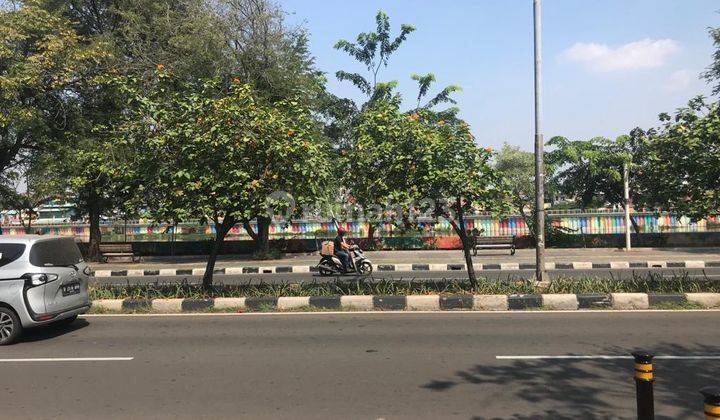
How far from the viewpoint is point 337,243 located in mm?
15000

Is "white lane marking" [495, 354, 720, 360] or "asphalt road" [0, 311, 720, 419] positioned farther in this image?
"white lane marking" [495, 354, 720, 360]

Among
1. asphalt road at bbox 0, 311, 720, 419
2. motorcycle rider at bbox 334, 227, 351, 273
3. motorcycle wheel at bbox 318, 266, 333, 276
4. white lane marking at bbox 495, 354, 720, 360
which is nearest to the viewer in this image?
asphalt road at bbox 0, 311, 720, 419

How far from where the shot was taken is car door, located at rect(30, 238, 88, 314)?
746cm

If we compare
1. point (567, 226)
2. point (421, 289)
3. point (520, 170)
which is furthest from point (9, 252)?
point (520, 170)

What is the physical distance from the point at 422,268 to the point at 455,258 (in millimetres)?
3302

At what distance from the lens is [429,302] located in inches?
378

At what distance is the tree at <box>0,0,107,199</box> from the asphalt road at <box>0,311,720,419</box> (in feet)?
40.1

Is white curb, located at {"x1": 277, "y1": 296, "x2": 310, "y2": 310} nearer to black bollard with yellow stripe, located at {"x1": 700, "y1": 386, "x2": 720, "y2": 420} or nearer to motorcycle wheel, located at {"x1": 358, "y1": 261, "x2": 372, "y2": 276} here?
motorcycle wheel, located at {"x1": 358, "y1": 261, "x2": 372, "y2": 276}

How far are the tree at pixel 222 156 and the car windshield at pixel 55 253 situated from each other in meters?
1.93

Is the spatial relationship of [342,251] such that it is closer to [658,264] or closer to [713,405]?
[658,264]

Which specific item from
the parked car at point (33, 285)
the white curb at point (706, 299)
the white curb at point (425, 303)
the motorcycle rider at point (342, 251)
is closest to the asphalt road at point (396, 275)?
the motorcycle rider at point (342, 251)

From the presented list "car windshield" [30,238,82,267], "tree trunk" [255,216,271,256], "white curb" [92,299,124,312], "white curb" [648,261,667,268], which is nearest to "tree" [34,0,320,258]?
"tree trunk" [255,216,271,256]

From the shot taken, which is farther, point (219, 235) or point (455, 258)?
point (455, 258)

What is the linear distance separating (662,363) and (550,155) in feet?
67.3
